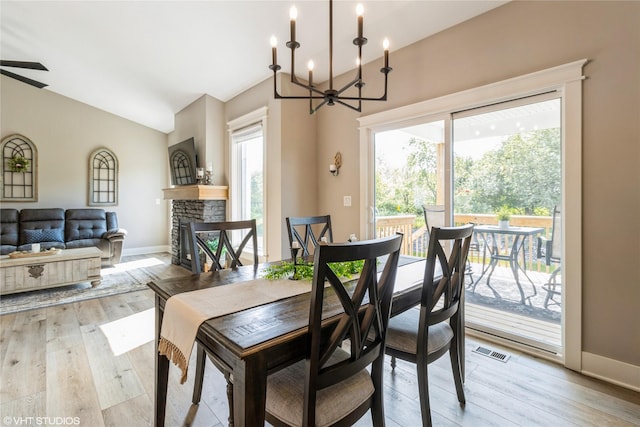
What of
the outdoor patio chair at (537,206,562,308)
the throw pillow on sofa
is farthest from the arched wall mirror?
the outdoor patio chair at (537,206,562,308)

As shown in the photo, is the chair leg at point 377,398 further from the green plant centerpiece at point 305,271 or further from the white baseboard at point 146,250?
the white baseboard at point 146,250

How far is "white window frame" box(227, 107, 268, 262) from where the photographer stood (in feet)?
13.2

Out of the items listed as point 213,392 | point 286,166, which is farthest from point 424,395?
point 286,166

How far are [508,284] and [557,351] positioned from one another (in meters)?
0.56

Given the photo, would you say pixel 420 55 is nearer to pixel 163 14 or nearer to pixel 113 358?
pixel 163 14

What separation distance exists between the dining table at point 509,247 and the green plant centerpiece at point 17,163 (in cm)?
729

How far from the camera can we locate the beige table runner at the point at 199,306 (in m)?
1.19

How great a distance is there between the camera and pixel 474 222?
2729 mm

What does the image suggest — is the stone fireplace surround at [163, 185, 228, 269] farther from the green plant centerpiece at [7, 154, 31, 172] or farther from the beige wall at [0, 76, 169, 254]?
the green plant centerpiece at [7, 154, 31, 172]

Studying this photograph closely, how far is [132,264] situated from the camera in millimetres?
5641

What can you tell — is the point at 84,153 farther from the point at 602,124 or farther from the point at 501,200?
the point at 602,124

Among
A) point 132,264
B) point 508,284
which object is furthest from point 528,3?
point 132,264

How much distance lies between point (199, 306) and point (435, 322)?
1170 mm

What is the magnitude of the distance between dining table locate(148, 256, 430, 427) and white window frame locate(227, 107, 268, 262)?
2.49 meters
